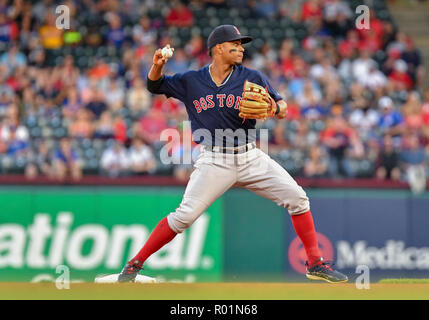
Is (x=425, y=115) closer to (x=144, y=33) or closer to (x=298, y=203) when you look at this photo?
(x=144, y=33)

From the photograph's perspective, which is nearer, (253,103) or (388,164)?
(253,103)

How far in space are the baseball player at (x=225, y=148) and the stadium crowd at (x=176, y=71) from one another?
14.0 feet

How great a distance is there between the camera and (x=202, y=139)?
577 centimetres

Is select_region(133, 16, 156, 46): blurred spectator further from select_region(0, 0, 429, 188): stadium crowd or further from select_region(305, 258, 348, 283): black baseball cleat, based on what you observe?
select_region(305, 258, 348, 283): black baseball cleat

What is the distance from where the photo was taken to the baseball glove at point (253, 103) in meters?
5.44

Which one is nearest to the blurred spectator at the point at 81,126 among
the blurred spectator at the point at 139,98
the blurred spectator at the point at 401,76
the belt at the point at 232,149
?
the blurred spectator at the point at 139,98

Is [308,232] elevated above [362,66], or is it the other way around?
[362,66]

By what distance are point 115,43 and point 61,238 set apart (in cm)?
496

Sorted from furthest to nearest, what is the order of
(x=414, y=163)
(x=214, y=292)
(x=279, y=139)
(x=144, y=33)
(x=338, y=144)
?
(x=144, y=33) < (x=279, y=139) < (x=338, y=144) < (x=414, y=163) < (x=214, y=292)

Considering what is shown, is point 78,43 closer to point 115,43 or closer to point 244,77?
point 115,43

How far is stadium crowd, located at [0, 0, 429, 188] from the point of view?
10.3 m

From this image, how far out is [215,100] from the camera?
5.67 metres

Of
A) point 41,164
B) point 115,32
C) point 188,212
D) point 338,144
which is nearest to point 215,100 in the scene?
point 188,212

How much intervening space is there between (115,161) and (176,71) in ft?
9.04
